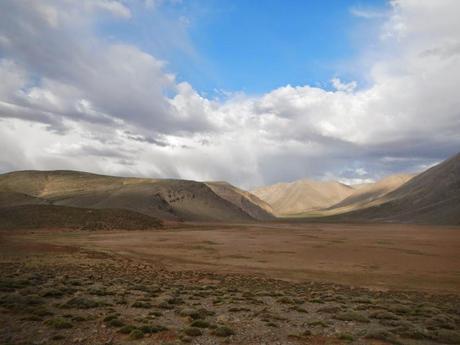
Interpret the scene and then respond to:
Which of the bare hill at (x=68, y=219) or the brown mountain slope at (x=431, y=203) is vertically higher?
the brown mountain slope at (x=431, y=203)

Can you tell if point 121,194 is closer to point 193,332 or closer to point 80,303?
point 80,303

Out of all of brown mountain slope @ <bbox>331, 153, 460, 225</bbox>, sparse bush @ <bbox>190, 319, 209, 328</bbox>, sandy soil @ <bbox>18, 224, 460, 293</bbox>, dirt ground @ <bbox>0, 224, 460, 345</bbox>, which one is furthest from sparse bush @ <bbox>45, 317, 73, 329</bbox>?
brown mountain slope @ <bbox>331, 153, 460, 225</bbox>

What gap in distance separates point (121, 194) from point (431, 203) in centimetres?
11633

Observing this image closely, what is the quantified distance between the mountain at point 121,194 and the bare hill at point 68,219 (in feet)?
124

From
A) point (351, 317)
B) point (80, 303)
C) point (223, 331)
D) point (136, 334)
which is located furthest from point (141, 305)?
point (351, 317)

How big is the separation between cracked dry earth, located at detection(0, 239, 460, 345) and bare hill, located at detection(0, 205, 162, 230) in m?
64.8

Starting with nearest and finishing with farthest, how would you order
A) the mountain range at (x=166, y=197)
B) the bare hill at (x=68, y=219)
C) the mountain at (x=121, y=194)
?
the bare hill at (x=68, y=219)
the mountain range at (x=166, y=197)
the mountain at (x=121, y=194)

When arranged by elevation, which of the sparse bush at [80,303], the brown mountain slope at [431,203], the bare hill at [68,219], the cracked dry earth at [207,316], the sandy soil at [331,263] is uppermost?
the brown mountain slope at [431,203]

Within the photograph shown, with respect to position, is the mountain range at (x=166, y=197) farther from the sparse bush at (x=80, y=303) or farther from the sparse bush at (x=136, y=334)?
the sparse bush at (x=136, y=334)

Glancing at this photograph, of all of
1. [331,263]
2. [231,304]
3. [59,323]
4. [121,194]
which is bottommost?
[331,263]

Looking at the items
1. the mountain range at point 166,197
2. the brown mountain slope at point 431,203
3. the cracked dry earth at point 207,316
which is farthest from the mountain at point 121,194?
the cracked dry earth at point 207,316

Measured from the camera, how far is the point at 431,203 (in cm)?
16062

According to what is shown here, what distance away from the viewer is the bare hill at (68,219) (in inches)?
3199

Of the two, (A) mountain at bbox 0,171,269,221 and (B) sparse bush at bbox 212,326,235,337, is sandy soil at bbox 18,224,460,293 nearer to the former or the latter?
(B) sparse bush at bbox 212,326,235,337
